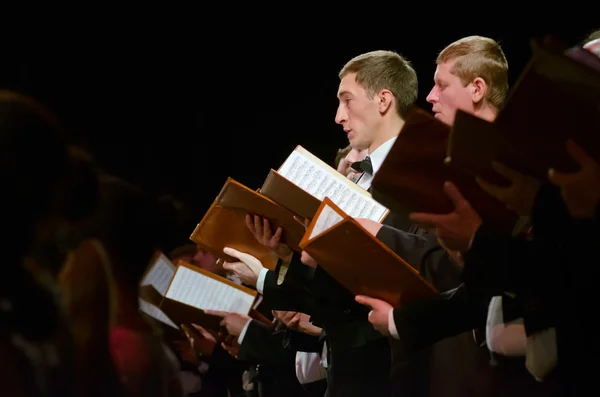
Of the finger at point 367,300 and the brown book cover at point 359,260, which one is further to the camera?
the finger at point 367,300

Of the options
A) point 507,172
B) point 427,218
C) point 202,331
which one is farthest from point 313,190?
point 202,331

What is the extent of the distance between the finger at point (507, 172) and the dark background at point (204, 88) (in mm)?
1605

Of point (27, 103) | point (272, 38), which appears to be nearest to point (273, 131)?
point (272, 38)

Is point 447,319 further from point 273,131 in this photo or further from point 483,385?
point 273,131

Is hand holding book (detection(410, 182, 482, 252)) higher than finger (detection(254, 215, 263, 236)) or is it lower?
higher

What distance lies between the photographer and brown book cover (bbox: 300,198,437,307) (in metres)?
1.97

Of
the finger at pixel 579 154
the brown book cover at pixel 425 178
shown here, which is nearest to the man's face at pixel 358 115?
the brown book cover at pixel 425 178

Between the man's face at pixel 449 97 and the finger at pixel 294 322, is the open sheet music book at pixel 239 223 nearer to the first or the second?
the finger at pixel 294 322

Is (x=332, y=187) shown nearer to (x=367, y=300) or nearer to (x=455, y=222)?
(x=367, y=300)

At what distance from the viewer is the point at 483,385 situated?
86.4 inches

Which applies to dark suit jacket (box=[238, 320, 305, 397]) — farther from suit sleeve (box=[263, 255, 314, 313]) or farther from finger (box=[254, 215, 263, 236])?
finger (box=[254, 215, 263, 236])

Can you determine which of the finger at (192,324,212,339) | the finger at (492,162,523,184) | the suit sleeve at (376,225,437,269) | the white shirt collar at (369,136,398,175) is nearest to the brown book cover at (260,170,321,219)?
the suit sleeve at (376,225,437,269)

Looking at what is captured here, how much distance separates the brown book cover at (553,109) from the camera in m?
1.37

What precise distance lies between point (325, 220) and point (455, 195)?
0.51 m
